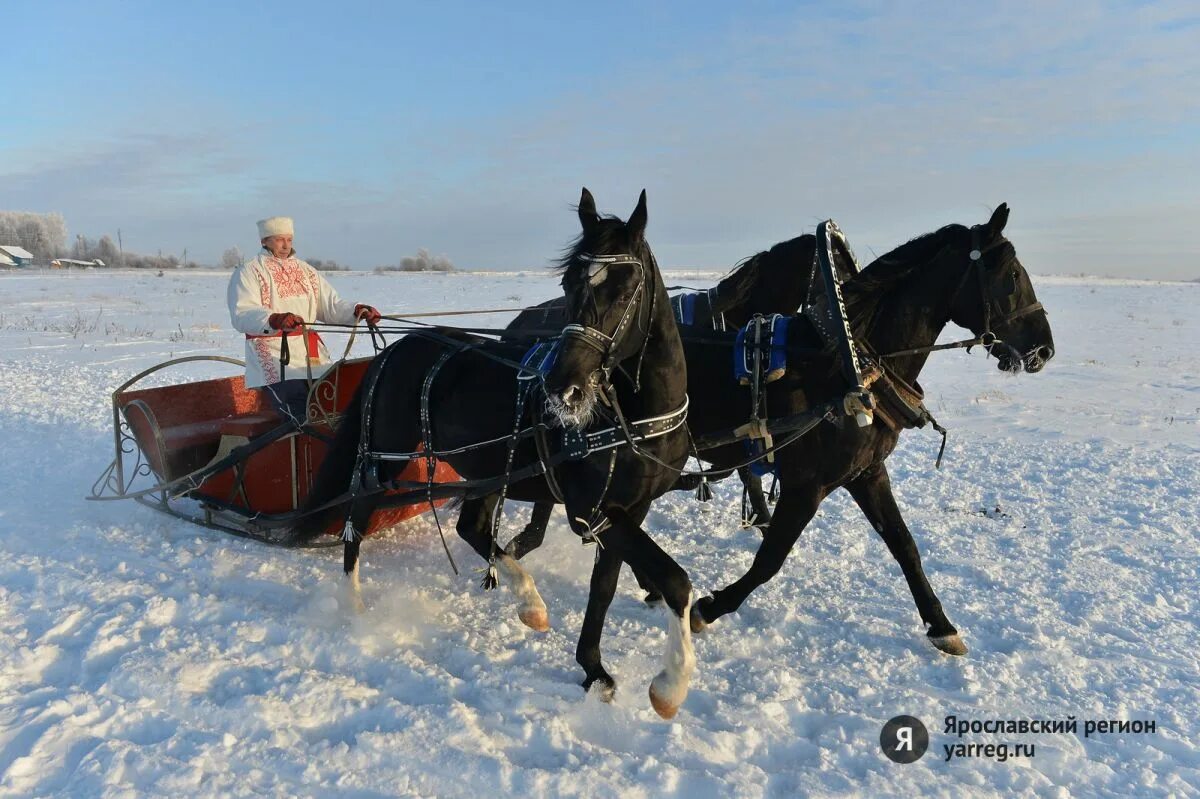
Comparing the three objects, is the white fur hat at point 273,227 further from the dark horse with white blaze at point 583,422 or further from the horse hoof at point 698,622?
the horse hoof at point 698,622

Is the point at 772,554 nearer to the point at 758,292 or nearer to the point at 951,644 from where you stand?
the point at 951,644

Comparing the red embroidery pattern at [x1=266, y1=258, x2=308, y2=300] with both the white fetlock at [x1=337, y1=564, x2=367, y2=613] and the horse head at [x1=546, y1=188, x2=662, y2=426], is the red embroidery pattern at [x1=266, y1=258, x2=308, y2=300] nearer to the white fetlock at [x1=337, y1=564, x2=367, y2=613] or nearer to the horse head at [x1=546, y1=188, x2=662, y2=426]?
the white fetlock at [x1=337, y1=564, x2=367, y2=613]

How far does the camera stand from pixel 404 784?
2.83m

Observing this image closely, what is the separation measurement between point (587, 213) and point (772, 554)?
2235mm

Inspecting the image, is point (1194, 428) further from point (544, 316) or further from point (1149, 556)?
point (544, 316)

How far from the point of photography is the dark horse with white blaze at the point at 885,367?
404 centimetres

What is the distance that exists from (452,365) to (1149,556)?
184 inches

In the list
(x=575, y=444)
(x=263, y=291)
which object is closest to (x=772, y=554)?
(x=575, y=444)

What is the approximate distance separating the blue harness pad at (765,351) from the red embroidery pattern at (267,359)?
3.25 meters

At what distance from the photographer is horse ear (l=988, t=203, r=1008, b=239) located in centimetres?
400

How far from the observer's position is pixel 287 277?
546 centimetres

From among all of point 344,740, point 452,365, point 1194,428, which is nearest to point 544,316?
point 452,365

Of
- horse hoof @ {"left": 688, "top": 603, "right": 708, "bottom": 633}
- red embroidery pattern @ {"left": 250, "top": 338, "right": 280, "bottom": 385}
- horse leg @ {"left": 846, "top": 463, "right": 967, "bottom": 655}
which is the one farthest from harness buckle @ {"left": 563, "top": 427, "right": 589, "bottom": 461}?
red embroidery pattern @ {"left": 250, "top": 338, "right": 280, "bottom": 385}

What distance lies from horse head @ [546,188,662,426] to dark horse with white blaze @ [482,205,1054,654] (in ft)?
4.78
